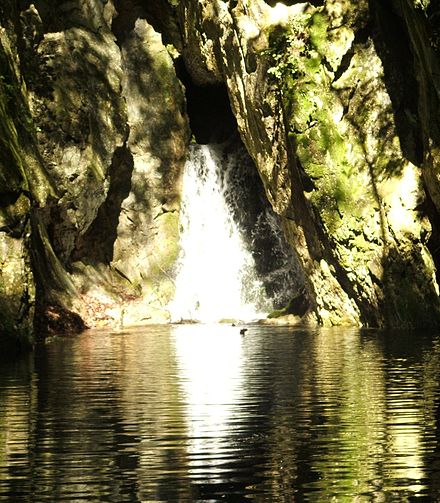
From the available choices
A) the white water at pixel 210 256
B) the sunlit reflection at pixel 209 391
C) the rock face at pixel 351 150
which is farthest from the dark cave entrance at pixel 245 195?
the sunlit reflection at pixel 209 391

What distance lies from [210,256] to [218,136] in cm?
530

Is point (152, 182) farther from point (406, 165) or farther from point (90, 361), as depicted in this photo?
point (90, 361)

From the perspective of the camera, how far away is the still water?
27.5ft

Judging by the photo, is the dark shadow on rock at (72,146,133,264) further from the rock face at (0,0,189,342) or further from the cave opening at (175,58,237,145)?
the cave opening at (175,58,237,145)

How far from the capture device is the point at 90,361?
70.4 feet

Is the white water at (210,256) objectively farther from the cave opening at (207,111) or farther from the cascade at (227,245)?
the cave opening at (207,111)

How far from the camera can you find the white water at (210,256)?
42938mm

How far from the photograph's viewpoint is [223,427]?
11625 millimetres

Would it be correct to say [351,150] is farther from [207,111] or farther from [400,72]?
[207,111]

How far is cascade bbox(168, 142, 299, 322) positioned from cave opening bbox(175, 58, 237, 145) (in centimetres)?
97

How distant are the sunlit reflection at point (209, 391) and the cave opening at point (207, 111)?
17.8 m

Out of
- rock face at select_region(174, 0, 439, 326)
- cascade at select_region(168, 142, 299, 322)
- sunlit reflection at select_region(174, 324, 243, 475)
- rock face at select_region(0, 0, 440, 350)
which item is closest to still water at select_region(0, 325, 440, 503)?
sunlit reflection at select_region(174, 324, 243, 475)

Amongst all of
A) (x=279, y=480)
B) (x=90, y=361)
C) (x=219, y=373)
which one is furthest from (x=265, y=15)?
(x=279, y=480)

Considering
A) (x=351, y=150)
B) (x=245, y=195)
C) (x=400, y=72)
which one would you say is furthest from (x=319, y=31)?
(x=245, y=195)
